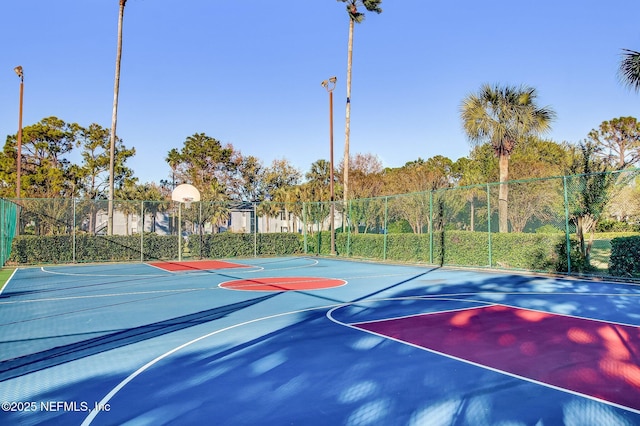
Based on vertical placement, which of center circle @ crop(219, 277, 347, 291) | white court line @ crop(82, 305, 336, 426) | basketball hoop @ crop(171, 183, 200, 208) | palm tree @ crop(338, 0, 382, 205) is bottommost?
white court line @ crop(82, 305, 336, 426)

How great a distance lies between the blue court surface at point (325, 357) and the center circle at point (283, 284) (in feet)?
2.77

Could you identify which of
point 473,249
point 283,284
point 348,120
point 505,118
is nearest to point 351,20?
point 348,120

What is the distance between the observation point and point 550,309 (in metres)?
7.74

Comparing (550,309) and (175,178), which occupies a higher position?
(175,178)

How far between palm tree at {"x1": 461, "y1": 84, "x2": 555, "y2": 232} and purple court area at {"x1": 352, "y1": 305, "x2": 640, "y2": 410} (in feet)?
34.6

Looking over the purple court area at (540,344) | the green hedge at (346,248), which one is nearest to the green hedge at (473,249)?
the green hedge at (346,248)

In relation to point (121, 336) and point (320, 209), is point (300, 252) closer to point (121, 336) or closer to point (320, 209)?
point (320, 209)

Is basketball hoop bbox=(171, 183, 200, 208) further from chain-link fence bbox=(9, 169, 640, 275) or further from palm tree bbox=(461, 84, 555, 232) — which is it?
palm tree bbox=(461, 84, 555, 232)

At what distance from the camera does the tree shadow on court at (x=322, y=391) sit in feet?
11.5

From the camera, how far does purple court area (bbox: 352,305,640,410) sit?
4.20m

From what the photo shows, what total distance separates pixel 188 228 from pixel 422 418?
26.9 meters

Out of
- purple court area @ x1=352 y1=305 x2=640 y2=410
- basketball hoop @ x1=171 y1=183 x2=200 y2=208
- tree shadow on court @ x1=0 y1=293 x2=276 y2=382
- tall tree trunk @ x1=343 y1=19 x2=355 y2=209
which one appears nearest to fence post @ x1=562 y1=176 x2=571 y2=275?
purple court area @ x1=352 y1=305 x2=640 y2=410

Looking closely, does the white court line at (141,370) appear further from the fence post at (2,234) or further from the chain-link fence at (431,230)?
the fence post at (2,234)

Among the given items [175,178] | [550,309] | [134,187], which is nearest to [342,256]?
[550,309]
